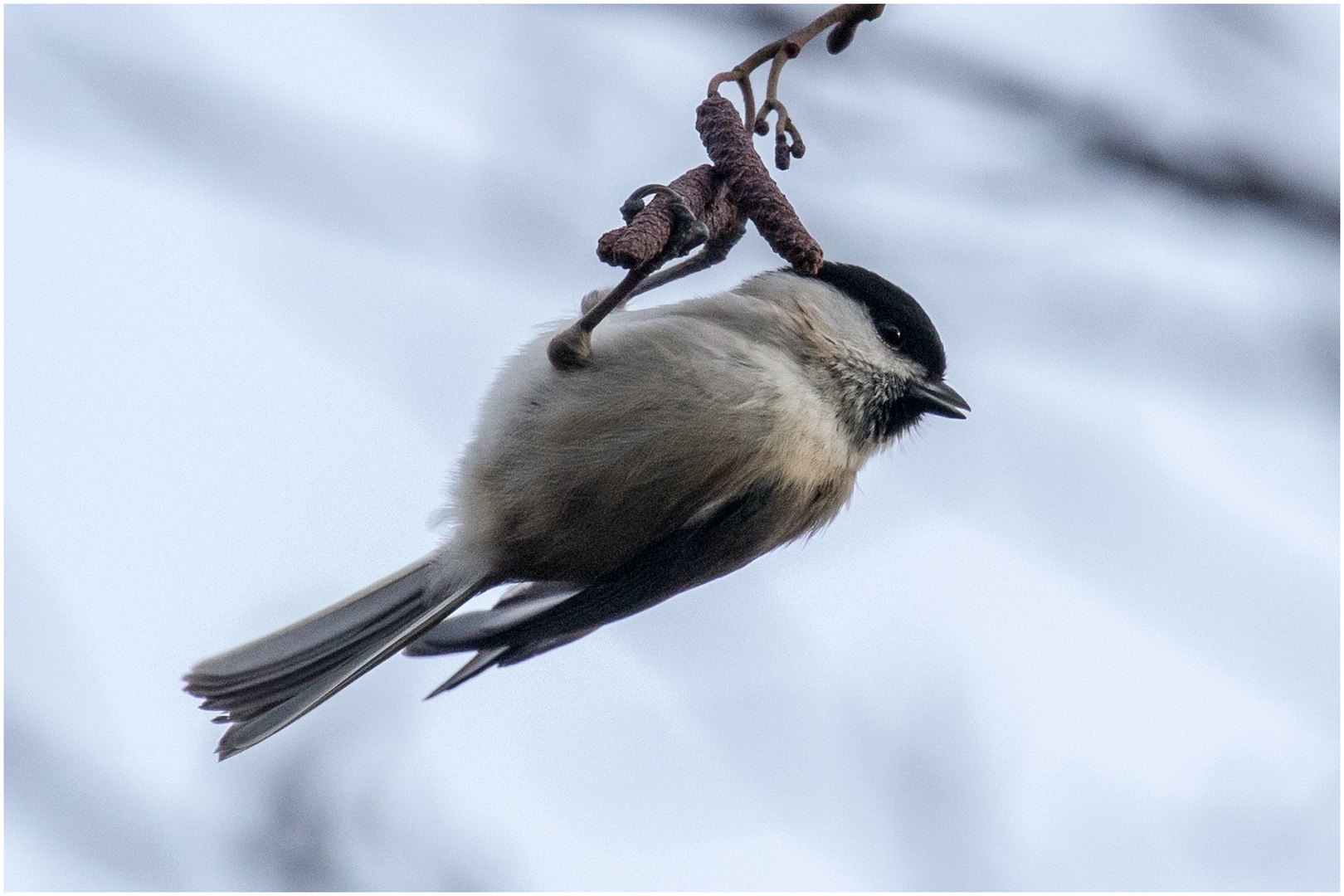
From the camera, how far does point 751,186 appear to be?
1.47m

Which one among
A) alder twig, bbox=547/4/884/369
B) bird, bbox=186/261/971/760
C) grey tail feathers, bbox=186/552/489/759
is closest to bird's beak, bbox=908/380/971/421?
bird, bbox=186/261/971/760

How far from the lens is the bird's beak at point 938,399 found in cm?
202

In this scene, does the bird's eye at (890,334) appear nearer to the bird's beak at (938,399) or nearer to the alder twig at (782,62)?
the bird's beak at (938,399)

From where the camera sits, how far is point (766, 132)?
5.37 feet

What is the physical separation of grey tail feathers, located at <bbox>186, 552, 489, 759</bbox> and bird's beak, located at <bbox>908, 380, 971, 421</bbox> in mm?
782

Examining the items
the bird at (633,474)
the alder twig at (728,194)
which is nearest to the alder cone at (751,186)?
the alder twig at (728,194)

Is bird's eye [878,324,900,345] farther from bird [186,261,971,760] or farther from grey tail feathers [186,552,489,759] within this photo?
grey tail feathers [186,552,489,759]

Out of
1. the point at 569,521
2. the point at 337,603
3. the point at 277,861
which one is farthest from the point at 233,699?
the point at 569,521

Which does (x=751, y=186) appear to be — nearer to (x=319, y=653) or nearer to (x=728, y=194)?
(x=728, y=194)

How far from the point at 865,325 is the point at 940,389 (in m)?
0.17

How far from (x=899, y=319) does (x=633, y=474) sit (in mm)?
560

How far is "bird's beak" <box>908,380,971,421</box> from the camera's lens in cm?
202

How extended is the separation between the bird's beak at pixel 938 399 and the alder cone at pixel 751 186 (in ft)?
2.08

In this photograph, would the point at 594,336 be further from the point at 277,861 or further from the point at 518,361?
the point at 277,861
